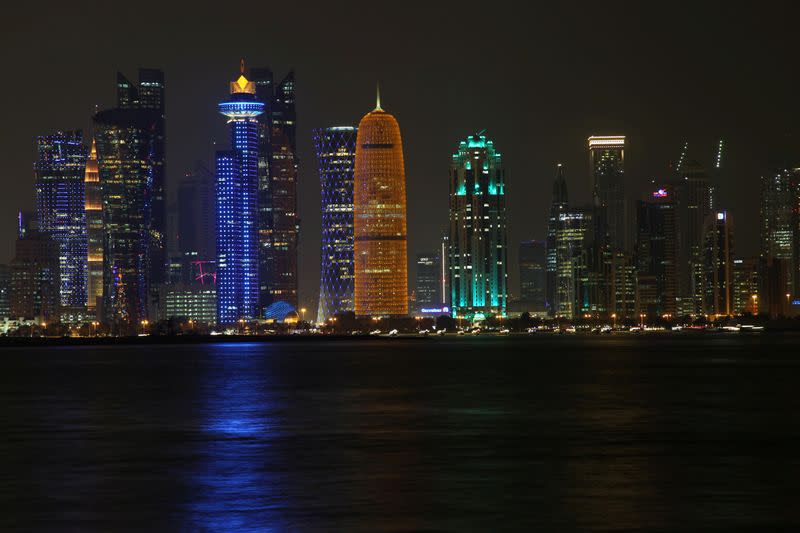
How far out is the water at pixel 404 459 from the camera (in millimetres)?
30953

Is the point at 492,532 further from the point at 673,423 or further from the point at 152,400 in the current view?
the point at 152,400

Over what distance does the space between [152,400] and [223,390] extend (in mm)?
14165

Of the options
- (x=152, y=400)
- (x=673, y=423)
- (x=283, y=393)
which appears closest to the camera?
(x=673, y=423)

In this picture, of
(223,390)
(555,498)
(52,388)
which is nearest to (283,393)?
(223,390)

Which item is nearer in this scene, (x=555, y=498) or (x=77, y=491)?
(x=555, y=498)

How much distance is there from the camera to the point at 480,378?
113688mm

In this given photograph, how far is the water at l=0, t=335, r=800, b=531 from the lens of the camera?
30953 millimetres

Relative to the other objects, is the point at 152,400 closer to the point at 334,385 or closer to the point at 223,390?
the point at 223,390

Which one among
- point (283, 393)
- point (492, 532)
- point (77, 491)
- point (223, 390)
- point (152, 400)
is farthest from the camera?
point (223, 390)

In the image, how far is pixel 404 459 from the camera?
43656 mm

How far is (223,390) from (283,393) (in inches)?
343

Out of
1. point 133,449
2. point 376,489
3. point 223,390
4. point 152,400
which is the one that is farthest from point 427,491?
point 223,390

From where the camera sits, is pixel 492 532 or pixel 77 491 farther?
pixel 77 491

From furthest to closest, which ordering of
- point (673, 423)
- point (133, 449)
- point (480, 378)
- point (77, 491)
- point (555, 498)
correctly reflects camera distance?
point (480, 378) < point (673, 423) < point (133, 449) < point (77, 491) < point (555, 498)
